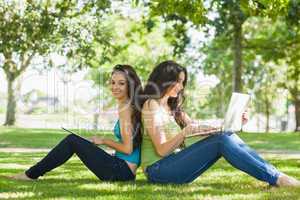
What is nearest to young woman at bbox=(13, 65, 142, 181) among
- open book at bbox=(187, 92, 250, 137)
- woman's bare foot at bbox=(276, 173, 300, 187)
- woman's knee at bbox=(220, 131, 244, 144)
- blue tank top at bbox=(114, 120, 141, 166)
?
blue tank top at bbox=(114, 120, 141, 166)

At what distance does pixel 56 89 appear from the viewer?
19016mm

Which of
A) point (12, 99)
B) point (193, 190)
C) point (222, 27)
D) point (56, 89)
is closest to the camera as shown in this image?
point (193, 190)

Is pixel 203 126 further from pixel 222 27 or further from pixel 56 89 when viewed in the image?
pixel 222 27

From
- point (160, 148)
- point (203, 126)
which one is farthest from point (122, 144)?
point (203, 126)

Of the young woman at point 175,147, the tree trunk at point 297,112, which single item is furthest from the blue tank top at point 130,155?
the tree trunk at point 297,112

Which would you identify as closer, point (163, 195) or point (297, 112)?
point (163, 195)

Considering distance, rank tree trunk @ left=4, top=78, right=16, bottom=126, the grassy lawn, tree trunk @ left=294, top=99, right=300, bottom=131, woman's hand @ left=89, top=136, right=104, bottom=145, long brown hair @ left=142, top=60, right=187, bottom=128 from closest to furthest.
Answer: the grassy lawn < long brown hair @ left=142, top=60, right=187, bottom=128 < woman's hand @ left=89, top=136, right=104, bottom=145 < tree trunk @ left=4, top=78, right=16, bottom=126 < tree trunk @ left=294, top=99, right=300, bottom=131

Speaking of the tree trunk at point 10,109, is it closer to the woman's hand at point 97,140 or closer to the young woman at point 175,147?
the woman's hand at point 97,140

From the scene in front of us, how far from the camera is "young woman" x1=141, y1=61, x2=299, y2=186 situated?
6.72 metres

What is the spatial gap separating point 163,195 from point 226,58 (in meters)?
31.6

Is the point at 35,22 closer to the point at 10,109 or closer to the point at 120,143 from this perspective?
the point at 10,109

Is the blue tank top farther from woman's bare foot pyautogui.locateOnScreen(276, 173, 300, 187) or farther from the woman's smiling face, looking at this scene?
woman's bare foot pyautogui.locateOnScreen(276, 173, 300, 187)

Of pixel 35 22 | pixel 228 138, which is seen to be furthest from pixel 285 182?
pixel 35 22

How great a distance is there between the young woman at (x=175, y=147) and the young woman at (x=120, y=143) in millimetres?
A: 159
